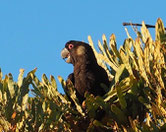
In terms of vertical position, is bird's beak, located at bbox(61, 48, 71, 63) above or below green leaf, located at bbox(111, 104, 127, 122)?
above

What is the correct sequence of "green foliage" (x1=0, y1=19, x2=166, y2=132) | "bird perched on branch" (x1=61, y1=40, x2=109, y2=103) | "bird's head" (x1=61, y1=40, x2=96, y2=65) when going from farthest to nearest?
1. "bird's head" (x1=61, y1=40, x2=96, y2=65)
2. "bird perched on branch" (x1=61, y1=40, x2=109, y2=103)
3. "green foliage" (x1=0, y1=19, x2=166, y2=132)

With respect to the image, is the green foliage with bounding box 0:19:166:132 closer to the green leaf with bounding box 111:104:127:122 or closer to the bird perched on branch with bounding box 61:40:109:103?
the green leaf with bounding box 111:104:127:122

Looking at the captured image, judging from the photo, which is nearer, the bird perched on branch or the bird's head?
the bird perched on branch

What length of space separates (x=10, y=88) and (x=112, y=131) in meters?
1.22

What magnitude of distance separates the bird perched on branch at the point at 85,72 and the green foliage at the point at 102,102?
403mm

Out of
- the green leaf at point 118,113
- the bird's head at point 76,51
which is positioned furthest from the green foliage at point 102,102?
the bird's head at point 76,51

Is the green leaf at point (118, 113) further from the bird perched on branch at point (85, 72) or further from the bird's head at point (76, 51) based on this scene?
the bird's head at point (76, 51)

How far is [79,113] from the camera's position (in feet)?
18.1

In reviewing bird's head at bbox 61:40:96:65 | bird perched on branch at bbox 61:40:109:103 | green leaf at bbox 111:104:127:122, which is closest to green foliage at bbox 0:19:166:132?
green leaf at bbox 111:104:127:122

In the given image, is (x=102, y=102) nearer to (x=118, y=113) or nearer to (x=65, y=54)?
(x=118, y=113)

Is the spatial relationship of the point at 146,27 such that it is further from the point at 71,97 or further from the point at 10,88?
the point at 10,88

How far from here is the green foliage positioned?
504 centimetres

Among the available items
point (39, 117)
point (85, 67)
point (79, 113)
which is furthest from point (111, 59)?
point (39, 117)

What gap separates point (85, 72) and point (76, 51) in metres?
0.57
